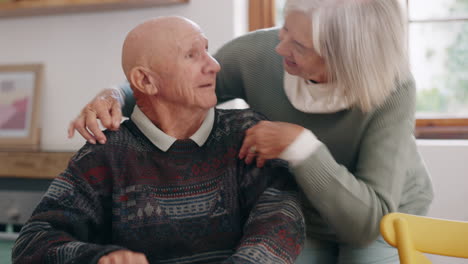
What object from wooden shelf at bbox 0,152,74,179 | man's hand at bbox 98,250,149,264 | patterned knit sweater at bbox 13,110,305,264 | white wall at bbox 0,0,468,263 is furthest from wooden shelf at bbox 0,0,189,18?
man's hand at bbox 98,250,149,264

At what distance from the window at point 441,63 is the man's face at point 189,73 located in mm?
1550

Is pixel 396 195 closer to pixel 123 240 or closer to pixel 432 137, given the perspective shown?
pixel 123 240

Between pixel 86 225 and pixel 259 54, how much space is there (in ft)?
2.40

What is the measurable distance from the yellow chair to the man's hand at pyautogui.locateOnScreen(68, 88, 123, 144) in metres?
0.65

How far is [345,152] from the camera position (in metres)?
1.45

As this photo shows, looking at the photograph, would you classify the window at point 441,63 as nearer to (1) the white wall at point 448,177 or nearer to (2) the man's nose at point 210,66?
(1) the white wall at point 448,177

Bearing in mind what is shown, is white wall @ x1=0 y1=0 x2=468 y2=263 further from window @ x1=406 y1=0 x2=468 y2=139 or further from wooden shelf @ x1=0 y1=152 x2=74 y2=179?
window @ x1=406 y1=0 x2=468 y2=139

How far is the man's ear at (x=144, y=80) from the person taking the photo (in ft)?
4.08

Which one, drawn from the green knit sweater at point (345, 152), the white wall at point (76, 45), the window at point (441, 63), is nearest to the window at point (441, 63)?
the window at point (441, 63)

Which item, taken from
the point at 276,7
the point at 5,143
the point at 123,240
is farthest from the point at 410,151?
the point at 5,143

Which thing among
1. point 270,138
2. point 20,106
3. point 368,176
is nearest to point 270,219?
point 270,138

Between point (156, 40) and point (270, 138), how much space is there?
34 cm

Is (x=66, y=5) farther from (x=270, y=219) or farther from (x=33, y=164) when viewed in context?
(x=270, y=219)

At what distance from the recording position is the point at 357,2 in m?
1.29
